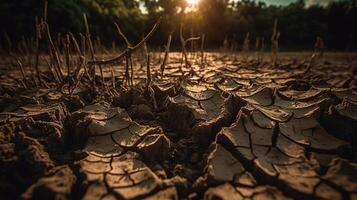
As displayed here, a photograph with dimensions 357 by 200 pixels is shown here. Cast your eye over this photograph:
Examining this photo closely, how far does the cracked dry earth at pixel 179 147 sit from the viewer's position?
3.37 ft

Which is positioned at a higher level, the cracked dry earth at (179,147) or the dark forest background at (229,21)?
the dark forest background at (229,21)

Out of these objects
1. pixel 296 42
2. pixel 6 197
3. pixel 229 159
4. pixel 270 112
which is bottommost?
pixel 6 197

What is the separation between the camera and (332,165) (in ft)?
3.60

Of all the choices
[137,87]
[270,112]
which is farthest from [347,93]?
[137,87]

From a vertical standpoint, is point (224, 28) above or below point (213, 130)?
above

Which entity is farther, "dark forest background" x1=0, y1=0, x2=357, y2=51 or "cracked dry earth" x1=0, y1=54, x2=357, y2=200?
"dark forest background" x1=0, y1=0, x2=357, y2=51

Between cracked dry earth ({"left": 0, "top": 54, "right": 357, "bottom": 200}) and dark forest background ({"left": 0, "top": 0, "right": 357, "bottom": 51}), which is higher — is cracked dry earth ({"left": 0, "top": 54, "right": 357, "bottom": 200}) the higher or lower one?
the lower one

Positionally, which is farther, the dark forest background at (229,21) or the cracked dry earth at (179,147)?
the dark forest background at (229,21)

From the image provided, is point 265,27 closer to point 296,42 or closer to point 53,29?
point 296,42

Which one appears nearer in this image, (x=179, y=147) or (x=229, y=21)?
(x=179, y=147)

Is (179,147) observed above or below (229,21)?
below

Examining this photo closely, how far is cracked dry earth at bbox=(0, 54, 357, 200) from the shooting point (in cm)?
103

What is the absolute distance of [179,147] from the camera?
1.40 metres

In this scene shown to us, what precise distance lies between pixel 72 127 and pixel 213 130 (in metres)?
0.84
